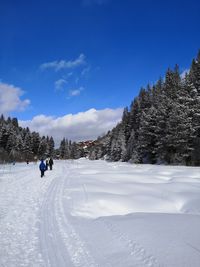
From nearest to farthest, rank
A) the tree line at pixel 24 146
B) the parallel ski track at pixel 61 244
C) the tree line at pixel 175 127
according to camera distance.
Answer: the parallel ski track at pixel 61 244 → the tree line at pixel 175 127 → the tree line at pixel 24 146

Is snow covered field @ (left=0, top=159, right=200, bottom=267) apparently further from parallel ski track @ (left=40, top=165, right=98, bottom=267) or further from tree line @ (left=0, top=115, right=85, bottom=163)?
tree line @ (left=0, top=115, right=85, bottom=163)

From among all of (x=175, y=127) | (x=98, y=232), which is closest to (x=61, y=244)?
(x=98, y=232)

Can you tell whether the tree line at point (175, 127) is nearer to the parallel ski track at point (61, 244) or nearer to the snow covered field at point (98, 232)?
the snow covered field at point (98, 232)

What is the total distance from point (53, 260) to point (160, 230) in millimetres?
3300

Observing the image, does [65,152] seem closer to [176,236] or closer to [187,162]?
[187,162]

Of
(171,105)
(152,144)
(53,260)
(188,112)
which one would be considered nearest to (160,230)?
(53,260)

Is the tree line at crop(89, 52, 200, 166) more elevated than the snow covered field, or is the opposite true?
the tree line at crop(89, 52, 200, 166)

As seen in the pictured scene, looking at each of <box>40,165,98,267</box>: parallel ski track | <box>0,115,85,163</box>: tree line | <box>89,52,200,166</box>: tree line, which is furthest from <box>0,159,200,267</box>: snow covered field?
<box>0,115,85,163</box>: tree line

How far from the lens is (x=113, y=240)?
730 centimetres

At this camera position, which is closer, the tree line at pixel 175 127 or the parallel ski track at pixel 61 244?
the parallel ski track at pixel 61 244

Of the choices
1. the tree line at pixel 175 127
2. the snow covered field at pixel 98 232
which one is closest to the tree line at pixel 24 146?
the tree line at pixel 175 127

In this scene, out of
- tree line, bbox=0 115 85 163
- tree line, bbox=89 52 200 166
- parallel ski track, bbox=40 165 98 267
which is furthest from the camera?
tree line, bbox=0 115 85 163

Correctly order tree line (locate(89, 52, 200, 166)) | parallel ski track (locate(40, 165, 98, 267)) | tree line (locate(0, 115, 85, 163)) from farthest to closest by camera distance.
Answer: tree line (locate(0, 115, 85, 163)) → tree line (locate(89, 52, 200, 166)) → parallel ski track (locate(40, 165, 98, 267))

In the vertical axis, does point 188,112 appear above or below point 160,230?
above
